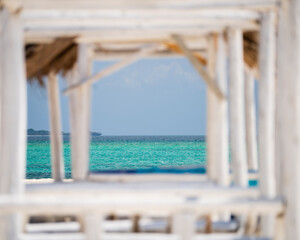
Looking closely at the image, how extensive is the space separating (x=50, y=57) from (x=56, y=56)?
2.75 feet

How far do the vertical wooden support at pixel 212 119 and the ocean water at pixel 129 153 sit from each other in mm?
38694

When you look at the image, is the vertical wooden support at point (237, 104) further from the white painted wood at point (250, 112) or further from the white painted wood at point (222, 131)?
the white painted wood at point (250, 112)

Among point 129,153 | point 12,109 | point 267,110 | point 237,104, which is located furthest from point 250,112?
point 129,153

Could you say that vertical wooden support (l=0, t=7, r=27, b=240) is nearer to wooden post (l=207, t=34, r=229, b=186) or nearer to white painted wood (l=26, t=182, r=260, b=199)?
white painted wood (l=26, t=182, r=260, b=199)

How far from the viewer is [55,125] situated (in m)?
9.49

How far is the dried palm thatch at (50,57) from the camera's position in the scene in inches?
289

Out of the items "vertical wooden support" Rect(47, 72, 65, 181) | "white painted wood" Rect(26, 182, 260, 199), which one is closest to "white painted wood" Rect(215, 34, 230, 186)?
"white painted wood" Rect(26, 182, 260, 199)

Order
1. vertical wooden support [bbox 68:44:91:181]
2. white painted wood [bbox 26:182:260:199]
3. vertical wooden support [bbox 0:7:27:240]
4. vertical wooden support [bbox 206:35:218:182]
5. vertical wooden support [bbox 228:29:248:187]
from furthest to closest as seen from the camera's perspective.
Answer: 1. vertical wooden support [bbox 68:44:91:181]
2. vertical wooden support [bbox 206:35:218:182]
3. vertical wooden support [bbox 228:29:248:187]
4. white painted wood [bbox 26:182:260:199]
5. vertical wooden support [bbox 0:7:27:240]

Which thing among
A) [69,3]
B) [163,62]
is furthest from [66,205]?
[163,62]

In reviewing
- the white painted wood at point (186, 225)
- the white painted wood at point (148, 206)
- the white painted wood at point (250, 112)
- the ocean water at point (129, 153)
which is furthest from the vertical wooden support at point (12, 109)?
the ocean water at point (129, 153)

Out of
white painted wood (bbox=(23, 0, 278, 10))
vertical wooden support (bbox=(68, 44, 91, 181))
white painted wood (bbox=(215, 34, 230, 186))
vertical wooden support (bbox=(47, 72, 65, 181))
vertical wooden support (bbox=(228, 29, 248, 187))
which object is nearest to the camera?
white painted wood (bbox=(23, 0, 278, 10))

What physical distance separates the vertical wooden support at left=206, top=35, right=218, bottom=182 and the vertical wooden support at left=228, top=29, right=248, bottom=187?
0.51m

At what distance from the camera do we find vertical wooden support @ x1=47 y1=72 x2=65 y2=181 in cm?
934

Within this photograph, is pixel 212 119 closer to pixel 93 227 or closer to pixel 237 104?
pixel 237 104
